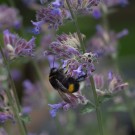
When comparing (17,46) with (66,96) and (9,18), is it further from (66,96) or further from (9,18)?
(9,18)

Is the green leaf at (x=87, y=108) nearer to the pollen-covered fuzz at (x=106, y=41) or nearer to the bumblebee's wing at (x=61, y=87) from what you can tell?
the bumblebee's wing at (x=61, y=87)

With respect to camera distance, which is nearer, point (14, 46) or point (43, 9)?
point (43, 9)

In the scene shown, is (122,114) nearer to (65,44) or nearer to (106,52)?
(106,52)

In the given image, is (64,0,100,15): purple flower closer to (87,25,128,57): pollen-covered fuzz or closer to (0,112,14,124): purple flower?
(0,112,14,124): purple flower

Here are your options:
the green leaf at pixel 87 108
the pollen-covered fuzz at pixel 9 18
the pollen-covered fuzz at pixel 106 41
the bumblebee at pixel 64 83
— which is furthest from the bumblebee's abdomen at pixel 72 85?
the pollen-covered fuzz at pixel 106 41

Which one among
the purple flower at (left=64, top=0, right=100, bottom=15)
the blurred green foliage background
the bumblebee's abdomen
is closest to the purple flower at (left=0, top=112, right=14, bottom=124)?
the bumblebee's abdomen

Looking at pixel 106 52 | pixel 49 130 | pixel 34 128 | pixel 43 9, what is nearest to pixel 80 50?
pixel 43 9
